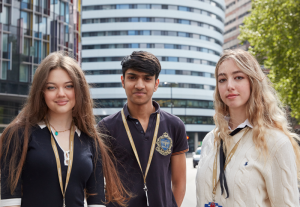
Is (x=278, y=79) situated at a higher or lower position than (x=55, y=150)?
higher

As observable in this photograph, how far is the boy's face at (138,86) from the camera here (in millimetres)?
3699

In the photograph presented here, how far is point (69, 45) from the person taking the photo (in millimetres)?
33750

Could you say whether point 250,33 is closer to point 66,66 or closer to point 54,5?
point 66,66

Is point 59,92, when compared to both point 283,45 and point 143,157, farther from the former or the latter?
point 283,45

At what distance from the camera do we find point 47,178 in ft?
8.88

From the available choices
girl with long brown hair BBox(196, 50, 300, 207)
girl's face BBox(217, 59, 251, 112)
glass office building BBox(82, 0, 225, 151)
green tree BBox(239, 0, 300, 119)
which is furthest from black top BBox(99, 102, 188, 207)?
glass office building BBox(82, 0, 225, 151)

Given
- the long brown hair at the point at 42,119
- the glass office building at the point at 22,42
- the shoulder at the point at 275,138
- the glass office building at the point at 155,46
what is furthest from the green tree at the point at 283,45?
the glass office building at the point at 155,46

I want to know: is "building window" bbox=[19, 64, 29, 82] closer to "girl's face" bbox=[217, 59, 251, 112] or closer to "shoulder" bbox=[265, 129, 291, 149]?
"girl's face" bbox=[217, 59, 251, 112]

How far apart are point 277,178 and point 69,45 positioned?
33119mm

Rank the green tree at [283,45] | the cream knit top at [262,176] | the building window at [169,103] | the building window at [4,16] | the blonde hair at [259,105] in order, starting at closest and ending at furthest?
the cream knit top at [262,176] → the blonde hair at [259,105] → the green tree at [283,45] → the building window at [4,16] → the building window at [169,103]

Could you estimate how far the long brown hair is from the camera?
8.82ft

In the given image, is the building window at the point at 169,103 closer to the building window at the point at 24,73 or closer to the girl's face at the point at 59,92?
the building window at the point at 24,73

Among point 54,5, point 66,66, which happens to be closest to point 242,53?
point 66,66

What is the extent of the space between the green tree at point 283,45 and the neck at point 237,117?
42.8ft
